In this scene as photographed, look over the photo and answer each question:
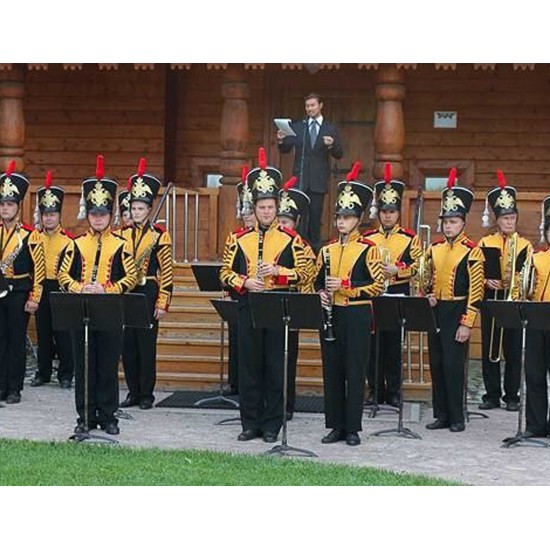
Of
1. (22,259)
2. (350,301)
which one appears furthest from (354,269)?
(22,259)

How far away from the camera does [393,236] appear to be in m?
13.3

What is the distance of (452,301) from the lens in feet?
40.4

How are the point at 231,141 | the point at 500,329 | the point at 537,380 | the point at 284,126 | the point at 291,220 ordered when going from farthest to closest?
the point at 231,141, the point at 284,126, the point at 500,329, the point at 291,220, the point at 537,380

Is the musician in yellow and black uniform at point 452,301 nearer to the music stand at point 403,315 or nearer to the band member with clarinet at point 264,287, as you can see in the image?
the music stand at point 403,315

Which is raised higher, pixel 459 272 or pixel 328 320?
pixel 459 272

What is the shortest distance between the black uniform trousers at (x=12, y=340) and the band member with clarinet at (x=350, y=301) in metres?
3.83

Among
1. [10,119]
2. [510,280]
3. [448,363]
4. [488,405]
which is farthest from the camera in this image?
[10,119]

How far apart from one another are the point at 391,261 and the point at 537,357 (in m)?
2.05

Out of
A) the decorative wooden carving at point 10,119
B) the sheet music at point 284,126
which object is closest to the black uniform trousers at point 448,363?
the sheet music at point 284,126

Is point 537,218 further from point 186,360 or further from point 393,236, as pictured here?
point 186,360

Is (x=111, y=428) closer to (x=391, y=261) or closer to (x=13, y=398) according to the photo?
(x=13, y=398)

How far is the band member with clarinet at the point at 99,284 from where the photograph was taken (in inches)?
445
